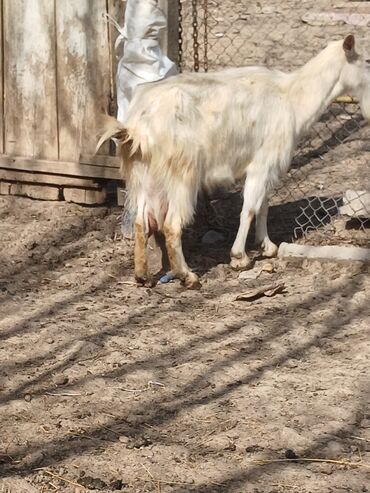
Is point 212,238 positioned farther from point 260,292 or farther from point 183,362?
point 183,362

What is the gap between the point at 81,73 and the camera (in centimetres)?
754

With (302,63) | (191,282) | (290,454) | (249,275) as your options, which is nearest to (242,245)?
(249,275)

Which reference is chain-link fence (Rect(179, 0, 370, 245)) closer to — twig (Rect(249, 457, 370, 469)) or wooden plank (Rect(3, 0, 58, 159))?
wooden plank (Rect(3, 0, 58, 159))

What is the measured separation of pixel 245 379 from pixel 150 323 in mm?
894

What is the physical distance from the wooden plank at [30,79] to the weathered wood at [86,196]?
0.91 ft

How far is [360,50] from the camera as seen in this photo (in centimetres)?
744

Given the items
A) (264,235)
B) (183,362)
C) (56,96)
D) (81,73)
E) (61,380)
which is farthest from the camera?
(56,96)

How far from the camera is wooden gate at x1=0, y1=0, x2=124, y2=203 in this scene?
24.5 ft

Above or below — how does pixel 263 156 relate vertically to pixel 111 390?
above

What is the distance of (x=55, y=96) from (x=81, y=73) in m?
0.28

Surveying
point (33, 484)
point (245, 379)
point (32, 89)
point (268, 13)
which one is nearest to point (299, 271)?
point (245, 379)

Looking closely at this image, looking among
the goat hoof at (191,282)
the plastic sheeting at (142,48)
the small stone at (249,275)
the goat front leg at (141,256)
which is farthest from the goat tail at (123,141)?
the small stone at (249,275)

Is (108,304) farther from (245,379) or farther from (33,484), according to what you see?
(33,484)

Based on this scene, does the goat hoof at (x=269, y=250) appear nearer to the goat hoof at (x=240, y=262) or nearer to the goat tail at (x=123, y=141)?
the goat hoof at (x=240, y=262)
